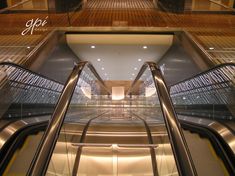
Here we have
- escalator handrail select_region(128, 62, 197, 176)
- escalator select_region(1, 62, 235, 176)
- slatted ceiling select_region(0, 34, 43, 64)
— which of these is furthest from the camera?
slatted ceiling select_region(0, 34, 43, 64)

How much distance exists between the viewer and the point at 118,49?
11156 mm

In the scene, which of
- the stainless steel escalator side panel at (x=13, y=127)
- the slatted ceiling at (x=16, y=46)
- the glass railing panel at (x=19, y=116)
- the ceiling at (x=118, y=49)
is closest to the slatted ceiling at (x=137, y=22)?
the slatted ceiling at (x=16, y=46)

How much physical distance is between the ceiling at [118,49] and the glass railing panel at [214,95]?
4720 millimetres

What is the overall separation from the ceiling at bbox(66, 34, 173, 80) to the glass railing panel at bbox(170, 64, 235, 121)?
15.5ft

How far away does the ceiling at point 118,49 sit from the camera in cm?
955

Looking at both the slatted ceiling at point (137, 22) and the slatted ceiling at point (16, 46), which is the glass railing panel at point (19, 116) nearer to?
the slatted ceiling at point (16, 46)

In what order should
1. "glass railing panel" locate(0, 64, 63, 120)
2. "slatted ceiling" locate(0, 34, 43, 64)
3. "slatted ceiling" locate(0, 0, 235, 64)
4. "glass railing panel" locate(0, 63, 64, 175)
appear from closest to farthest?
"glass railing panel" locate(0, 63, 64, 175), "glass railing panel" locate(0, 64, 63, 120), "slatted ceiling" locate(0, 34, 43, 64), "slatted ceiling" locate(0, 0, 235, 64)

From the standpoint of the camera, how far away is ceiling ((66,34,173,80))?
955 centimetres

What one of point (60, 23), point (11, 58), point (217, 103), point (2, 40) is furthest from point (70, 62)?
point (217, 103)

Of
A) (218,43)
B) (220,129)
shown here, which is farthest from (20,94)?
(218,43)

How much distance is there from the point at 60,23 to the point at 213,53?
5637 mm

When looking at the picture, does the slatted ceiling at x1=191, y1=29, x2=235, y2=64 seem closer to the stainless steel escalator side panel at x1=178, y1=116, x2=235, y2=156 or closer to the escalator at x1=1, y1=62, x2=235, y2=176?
the stainless steel escalator side panel at x1=178, y1=116, x2=235, y2=156

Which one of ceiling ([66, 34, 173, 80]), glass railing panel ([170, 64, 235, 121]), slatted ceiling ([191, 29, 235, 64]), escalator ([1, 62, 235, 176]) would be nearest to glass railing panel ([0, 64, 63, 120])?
escalator ([1, 62, 235, 176])

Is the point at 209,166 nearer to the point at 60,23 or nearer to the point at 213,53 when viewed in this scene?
the point at 213,53
